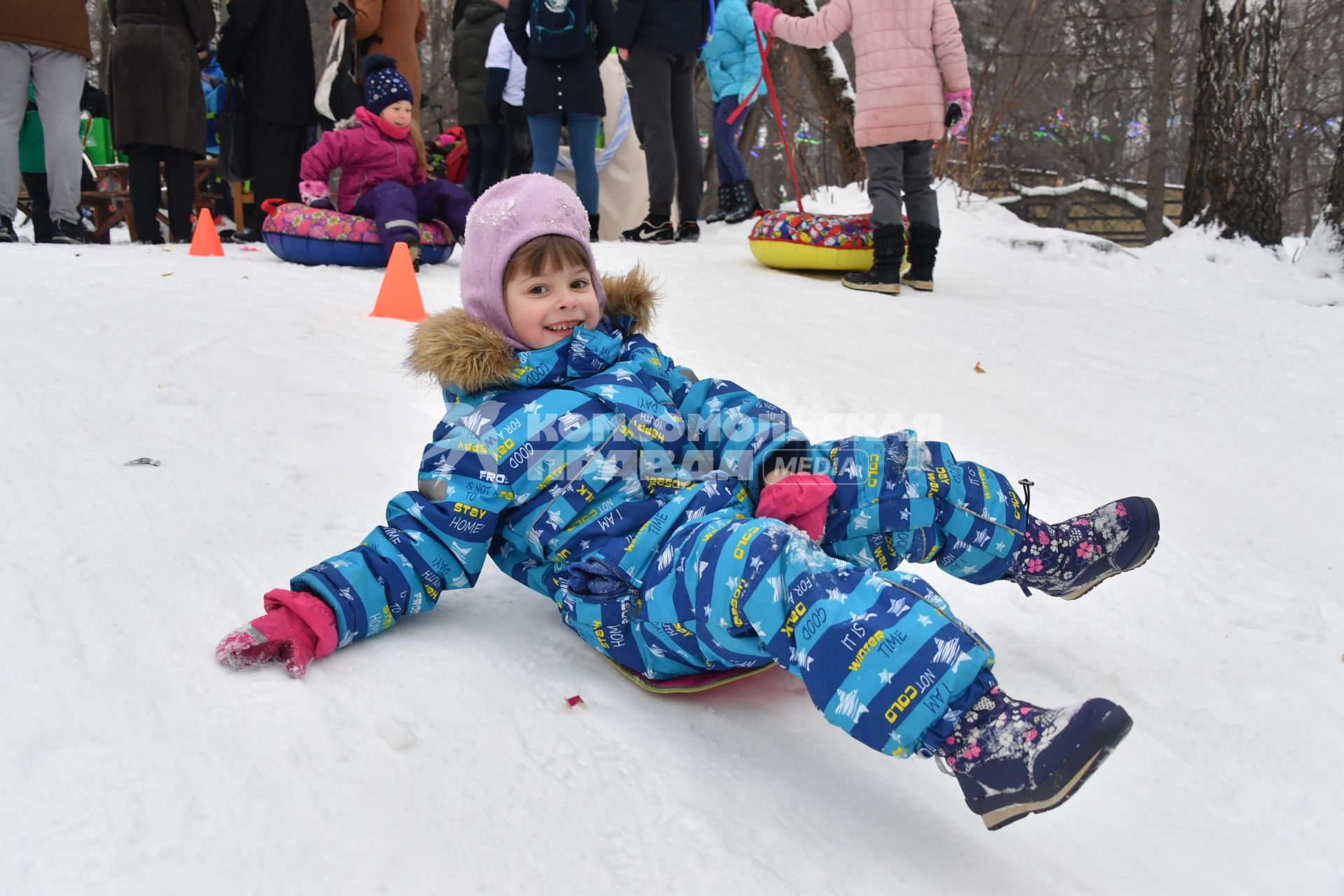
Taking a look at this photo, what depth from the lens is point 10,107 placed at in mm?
5238

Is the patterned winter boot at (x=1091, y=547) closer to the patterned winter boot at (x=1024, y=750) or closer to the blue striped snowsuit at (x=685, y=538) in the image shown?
the blue striped snowsuit at (x=685, y=538)

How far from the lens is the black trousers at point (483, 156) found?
22.9ft

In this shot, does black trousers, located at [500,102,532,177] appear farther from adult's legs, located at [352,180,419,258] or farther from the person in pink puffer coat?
the person in pink puffer coat

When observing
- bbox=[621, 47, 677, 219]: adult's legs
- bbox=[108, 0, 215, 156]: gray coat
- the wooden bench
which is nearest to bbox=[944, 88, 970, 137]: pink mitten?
bbox=[621, 47, 677, 219]: adult's legs

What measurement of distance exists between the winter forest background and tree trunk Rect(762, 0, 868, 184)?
0.01m

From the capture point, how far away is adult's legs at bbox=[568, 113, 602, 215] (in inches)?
229

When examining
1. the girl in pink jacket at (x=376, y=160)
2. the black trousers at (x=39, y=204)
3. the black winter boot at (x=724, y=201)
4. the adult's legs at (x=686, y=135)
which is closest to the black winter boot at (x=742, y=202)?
the black winter boot at (x=724, y=201)

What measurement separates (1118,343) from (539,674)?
11.3ft

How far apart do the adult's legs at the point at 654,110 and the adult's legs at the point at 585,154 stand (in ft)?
0.96

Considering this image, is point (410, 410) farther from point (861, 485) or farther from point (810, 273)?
point (810, 273)

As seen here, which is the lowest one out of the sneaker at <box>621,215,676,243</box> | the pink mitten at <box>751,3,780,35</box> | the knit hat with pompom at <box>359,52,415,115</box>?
the sneaker at <box>621,215,676,243</box>

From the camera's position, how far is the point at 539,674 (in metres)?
1.56

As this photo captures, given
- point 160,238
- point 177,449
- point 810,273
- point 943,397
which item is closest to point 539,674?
point 177,449

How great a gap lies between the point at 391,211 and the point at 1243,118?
4927 mm
